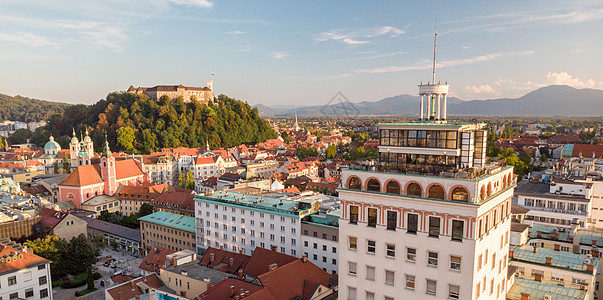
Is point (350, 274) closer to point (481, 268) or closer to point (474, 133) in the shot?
point (481, 268)

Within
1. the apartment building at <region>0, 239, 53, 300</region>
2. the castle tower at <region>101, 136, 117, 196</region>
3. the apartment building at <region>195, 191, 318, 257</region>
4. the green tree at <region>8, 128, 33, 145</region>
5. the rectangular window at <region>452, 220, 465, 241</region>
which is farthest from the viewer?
the green tree at <region>8, 128, 33, 145</region>

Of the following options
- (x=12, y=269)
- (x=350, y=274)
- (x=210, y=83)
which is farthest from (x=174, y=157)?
(x=350, y=274)

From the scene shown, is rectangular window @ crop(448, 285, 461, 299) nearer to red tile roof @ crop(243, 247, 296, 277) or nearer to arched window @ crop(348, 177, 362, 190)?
arched window @ crop(348, 177, 362, 190)

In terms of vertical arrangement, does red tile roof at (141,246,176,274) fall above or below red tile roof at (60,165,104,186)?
below

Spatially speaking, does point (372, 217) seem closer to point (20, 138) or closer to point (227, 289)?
point (227, 289)

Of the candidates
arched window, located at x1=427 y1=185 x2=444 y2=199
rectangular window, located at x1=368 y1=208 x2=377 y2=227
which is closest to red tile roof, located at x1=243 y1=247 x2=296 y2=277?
rectangular window, located at x1=368 y1=208 x2=377 y2=227
